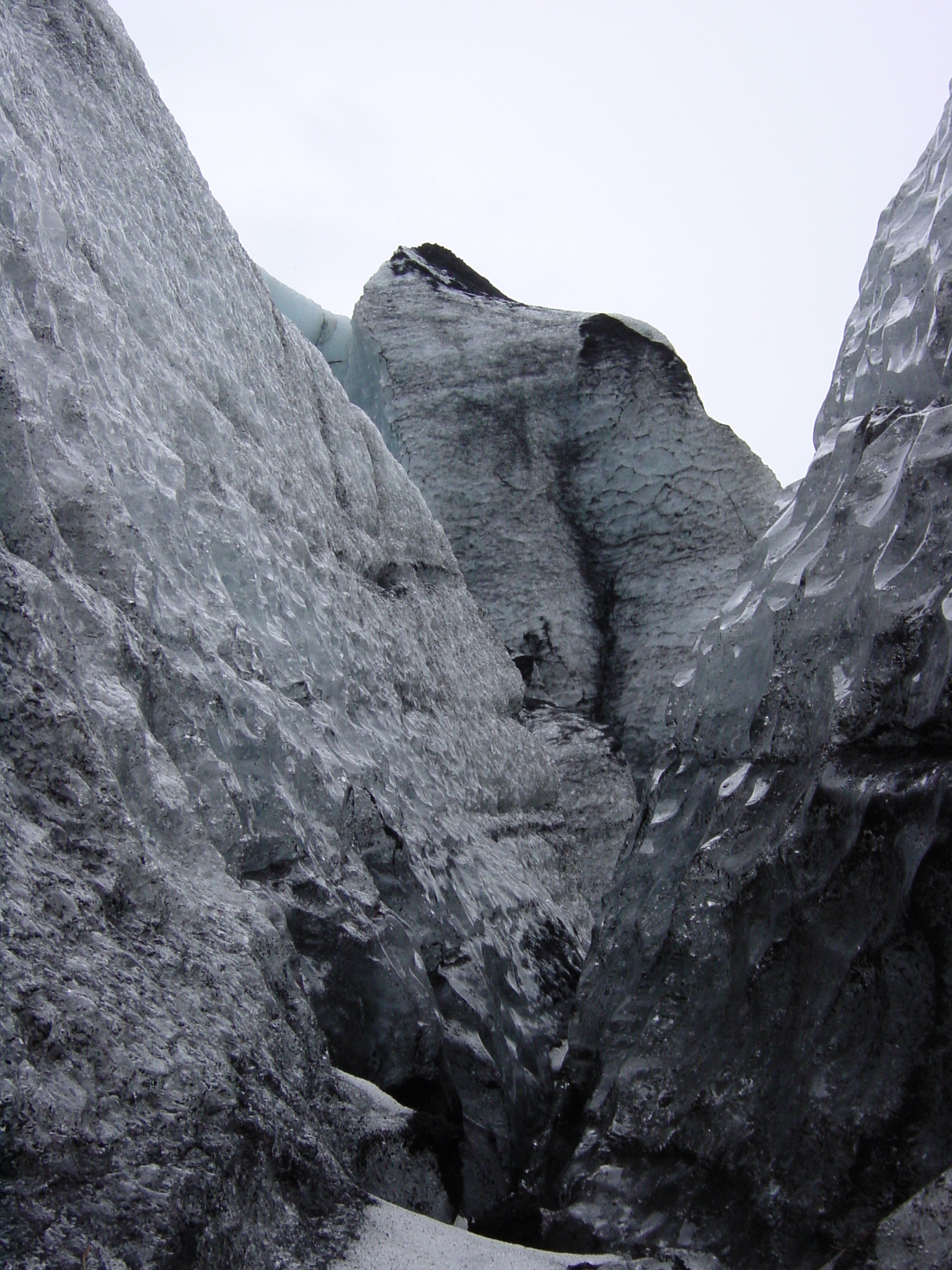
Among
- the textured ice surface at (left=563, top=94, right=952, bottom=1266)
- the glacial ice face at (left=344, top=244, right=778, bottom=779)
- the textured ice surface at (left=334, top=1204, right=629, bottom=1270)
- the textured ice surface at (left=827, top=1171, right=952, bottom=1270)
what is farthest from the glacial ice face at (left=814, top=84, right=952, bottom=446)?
the glacial ice face at (left=344, top=244, right=778, bottom=779)

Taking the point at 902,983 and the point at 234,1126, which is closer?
the point at 234,1126

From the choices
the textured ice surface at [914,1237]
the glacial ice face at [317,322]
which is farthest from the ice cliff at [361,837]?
the glacial ice face at [317,322]

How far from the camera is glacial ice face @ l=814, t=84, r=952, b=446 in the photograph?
1898 millimetres

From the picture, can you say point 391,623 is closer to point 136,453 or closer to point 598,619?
point 136,453

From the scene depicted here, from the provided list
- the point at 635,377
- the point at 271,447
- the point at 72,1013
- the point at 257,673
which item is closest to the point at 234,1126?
the point at 72,1013

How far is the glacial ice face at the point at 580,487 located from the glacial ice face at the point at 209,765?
2037mm

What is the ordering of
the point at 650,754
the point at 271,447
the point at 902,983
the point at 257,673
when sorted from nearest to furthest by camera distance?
the point at 902,983, the point at 257,673, the point at 271,447, the point at 650,754

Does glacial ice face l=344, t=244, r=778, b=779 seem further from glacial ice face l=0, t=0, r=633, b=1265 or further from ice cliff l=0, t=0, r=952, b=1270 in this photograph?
ice cliff l=0, t=0, r=952, b=1270

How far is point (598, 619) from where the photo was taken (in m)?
5.80

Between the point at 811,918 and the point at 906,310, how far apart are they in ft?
3.90

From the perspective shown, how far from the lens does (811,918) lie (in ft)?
5.48

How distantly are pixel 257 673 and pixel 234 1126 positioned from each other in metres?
1.06

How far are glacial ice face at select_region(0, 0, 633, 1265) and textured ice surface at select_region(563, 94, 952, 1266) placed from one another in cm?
41

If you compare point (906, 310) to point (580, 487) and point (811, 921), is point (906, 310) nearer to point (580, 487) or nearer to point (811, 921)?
point (811, 921)
